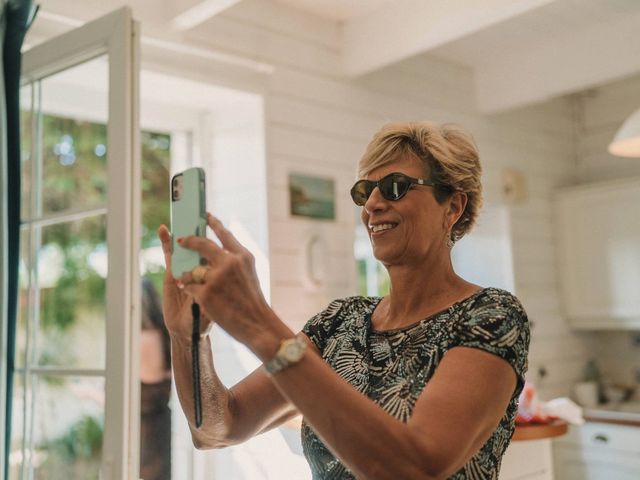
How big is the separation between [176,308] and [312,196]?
1.83m

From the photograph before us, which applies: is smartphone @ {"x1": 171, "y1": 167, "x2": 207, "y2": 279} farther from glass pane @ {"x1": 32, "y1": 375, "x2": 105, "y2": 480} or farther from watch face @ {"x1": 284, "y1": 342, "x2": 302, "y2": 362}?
glass pane @ {"x1": 32, "y1": 375, "x2": 105, "y2": 480}

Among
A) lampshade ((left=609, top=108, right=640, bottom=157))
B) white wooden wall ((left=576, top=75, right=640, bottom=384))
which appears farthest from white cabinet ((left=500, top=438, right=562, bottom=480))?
white wooden wall ((left=576, top=75, right=640, bottom=384))

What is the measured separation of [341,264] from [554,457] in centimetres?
188

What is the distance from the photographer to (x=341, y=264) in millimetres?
2934

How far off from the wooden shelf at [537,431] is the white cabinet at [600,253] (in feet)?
5.71

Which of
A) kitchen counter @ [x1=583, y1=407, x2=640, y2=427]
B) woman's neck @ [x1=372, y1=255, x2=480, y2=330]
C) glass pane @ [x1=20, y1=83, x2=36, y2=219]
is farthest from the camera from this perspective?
kitchen counter @ [x1=583, y1=407, x2=640, y2=427]

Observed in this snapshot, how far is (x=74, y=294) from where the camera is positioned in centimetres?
311

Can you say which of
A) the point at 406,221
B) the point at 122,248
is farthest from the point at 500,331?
the point at 122,248

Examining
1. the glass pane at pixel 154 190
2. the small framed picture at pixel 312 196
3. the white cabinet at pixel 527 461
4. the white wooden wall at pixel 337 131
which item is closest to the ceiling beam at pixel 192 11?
the white wooden wall at pixel 337 131

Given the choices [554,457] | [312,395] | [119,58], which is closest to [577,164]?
[554,457]

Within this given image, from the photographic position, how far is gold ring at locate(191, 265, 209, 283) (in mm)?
832

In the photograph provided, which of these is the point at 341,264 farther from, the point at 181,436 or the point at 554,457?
the point at 554,457

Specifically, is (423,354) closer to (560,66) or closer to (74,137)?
(74,137)

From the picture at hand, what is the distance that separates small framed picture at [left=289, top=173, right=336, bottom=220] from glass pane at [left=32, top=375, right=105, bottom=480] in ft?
3.41
